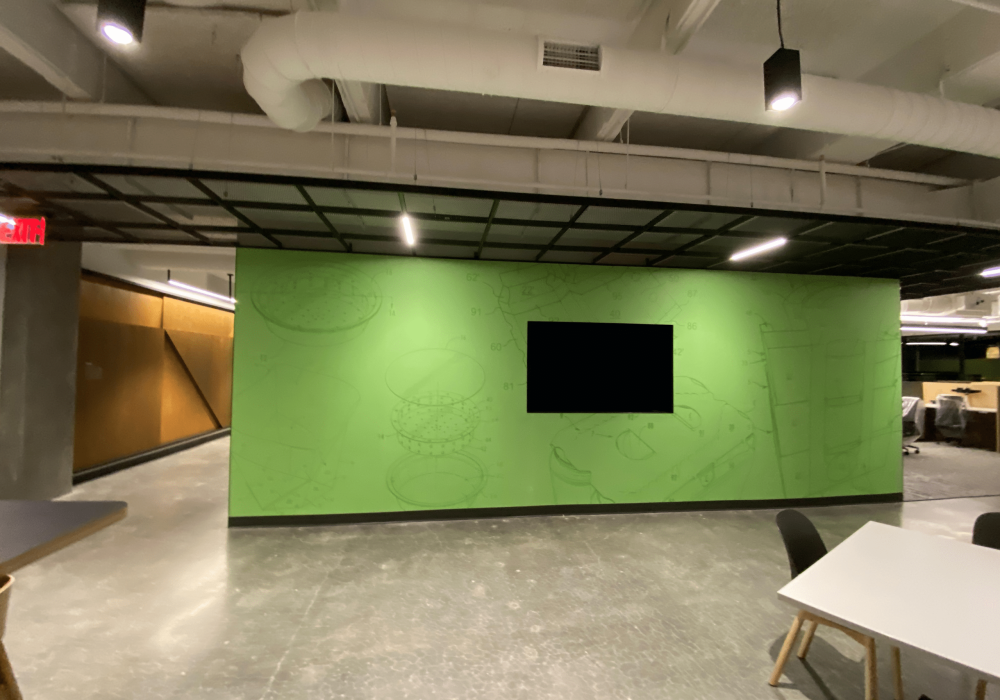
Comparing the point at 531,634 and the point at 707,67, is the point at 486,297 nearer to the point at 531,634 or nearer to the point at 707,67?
the point at 707,67

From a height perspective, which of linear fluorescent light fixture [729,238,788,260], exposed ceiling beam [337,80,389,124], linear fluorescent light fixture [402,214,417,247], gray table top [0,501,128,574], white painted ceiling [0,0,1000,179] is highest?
white painted ceiling [0,0,1000,179]

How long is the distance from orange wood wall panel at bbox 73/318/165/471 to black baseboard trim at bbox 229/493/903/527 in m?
3.32

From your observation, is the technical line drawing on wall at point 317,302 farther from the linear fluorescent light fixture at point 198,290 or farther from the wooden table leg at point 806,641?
the wooden table leg at point 806,641

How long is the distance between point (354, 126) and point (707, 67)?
8.57 feet

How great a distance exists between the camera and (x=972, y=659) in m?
1.32

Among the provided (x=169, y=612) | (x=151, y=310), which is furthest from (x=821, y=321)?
(x=151, y=310)

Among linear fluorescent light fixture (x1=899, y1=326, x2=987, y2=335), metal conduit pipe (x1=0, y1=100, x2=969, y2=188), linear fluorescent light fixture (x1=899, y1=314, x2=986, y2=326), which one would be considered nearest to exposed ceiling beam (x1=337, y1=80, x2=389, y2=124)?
metal conduit pipe (x1=0, y1=100, x2=969, y2=188)

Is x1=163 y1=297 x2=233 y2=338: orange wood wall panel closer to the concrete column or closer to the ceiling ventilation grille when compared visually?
the concrete column

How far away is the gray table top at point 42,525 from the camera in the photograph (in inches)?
54.8

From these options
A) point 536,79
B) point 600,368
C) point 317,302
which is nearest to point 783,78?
point 536,79

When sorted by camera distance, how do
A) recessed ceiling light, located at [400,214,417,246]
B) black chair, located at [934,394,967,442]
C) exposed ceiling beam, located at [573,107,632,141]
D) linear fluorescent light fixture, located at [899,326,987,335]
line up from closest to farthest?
1. exposed ceiling beam, located at [573,107,632,141]
2. recessed ceiling light, located at [400,214,417,246]
3. black chair, located at [934,394,967,442]
4. linear fluorescent light fixture, located at [899,326,987,335]

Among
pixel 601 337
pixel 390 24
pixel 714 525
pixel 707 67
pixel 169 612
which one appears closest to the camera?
pixel 390 24

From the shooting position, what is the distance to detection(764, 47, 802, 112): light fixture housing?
2.15 m

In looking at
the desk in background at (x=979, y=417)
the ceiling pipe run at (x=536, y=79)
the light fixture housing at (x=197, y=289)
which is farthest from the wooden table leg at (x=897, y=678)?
the desk in background at (x=979, y=417)
